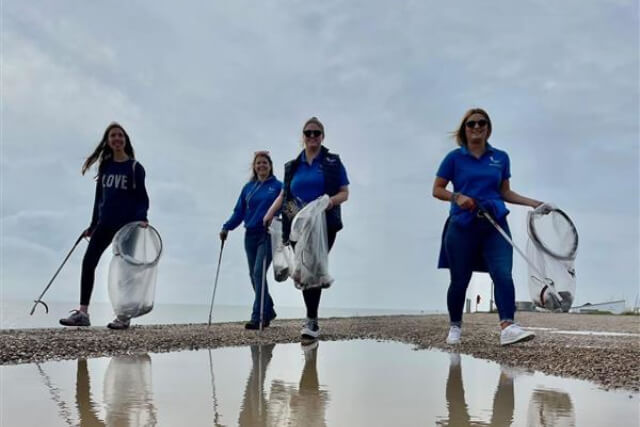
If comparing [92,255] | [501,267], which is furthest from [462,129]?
[92,255]

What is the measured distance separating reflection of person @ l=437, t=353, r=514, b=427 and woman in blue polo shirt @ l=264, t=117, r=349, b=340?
2.29 m

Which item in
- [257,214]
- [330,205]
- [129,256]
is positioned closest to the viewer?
[330,205]

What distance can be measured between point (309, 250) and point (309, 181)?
695 mm

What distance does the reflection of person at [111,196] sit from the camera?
19.7 feet

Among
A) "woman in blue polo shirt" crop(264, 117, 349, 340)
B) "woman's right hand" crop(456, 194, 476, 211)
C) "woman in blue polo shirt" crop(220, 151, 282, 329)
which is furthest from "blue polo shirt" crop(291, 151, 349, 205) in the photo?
"woman in blue polo shirt" crop(220, 151, 282, 329)

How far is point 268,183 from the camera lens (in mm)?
7008

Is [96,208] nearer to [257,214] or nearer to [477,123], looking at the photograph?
[257,214]

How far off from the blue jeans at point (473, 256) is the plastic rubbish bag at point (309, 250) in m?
1.05

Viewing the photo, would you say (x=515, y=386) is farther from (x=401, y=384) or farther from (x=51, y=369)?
(x=51, y=369)

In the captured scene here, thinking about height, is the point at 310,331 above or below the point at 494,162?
below

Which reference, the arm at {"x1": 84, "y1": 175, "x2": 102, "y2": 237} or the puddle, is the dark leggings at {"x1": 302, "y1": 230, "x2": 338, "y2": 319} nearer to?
the puddle

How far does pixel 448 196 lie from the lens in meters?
4.92

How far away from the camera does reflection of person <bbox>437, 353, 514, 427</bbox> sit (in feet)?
6.78

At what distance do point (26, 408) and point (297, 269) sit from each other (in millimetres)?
2962
